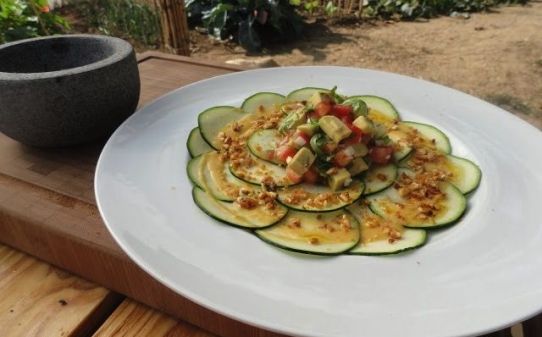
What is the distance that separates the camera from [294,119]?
64.7 inches

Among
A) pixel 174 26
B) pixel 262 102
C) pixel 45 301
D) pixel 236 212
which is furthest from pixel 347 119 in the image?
pixel 174 26

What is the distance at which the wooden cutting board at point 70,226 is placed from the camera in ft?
3.84

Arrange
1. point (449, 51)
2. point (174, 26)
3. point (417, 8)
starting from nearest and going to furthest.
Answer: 1. point (174, 26)
2. point (449, 51)
3. point (417, 8)

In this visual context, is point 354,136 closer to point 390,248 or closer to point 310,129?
point 310,129

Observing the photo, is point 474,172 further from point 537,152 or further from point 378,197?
point 378,197

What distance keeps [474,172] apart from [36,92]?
4.91 ft

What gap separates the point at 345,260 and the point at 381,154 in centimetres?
58

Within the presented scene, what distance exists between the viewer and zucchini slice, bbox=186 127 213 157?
1.58 metres

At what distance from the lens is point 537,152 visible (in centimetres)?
145

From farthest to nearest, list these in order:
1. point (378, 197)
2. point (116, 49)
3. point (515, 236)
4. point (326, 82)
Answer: point (326, 82) → point (116, 49) → point (378, 197) → point (515, 236)

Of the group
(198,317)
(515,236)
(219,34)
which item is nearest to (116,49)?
(198,317)

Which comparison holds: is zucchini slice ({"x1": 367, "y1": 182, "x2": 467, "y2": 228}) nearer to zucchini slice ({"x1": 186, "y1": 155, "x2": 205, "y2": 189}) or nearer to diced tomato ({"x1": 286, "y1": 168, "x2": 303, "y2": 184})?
diced tomato ({"x1": 286, "y1": 168, "x2": 303, "y2": 184})

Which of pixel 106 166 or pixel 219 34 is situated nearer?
pixel 106 166

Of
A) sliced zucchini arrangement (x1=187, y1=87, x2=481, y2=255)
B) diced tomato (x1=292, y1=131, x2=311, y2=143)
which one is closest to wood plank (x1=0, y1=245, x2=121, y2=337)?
sliced zucchini arrangement (x1=187, y1=87, x2=481, y2=255)
